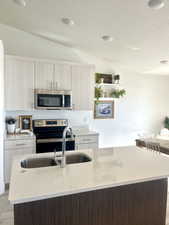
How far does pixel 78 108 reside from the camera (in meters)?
3.90

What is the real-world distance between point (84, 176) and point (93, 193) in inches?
6.5

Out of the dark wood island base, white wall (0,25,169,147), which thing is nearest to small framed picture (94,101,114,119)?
white wall (0,25,169,147)

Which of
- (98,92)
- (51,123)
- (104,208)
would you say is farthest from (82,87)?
(104,208)

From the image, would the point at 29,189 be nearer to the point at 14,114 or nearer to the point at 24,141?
the point at 24,141

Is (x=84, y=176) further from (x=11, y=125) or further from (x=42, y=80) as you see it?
(x=42, y=80)

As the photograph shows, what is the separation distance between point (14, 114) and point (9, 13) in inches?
76.0

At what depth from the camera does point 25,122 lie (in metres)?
3.74

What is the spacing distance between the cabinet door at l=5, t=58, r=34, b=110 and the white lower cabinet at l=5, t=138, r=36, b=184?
700mm

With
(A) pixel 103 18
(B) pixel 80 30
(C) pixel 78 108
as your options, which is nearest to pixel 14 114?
(C) pixel 78 108

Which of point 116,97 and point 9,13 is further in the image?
point 116,97

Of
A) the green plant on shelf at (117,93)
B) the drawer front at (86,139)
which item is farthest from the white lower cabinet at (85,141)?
the green plant on shelf at (117,93)

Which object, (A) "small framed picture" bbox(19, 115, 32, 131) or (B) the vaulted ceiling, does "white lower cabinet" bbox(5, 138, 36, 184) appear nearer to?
(A) "small framed picture" bbox(19, 115, 32, 131)

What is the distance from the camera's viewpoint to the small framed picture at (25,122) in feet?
12.2

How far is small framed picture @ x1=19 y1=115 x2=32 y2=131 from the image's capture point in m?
3.71
